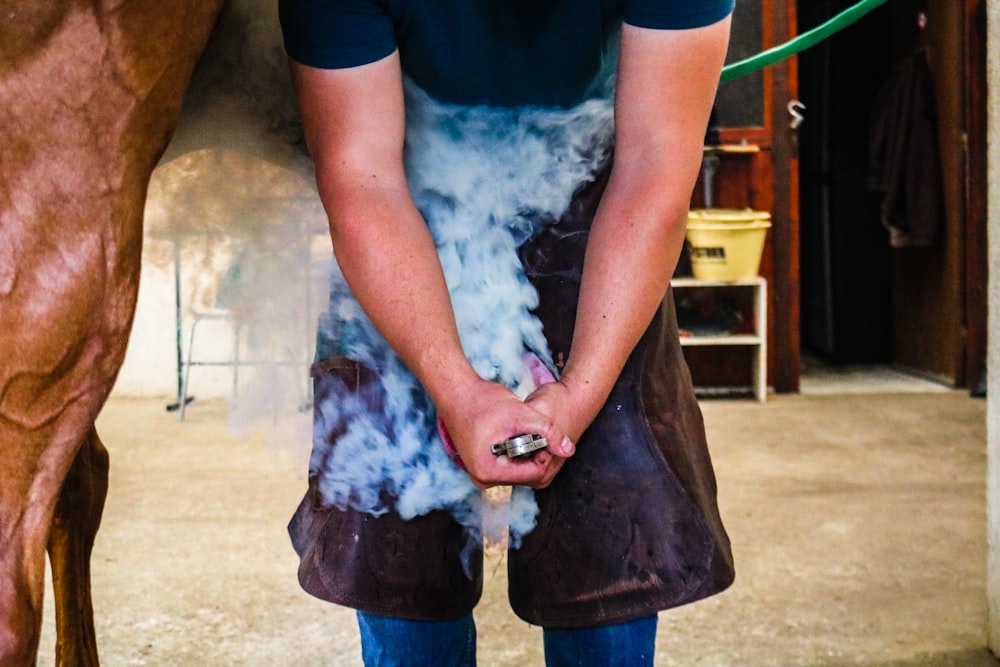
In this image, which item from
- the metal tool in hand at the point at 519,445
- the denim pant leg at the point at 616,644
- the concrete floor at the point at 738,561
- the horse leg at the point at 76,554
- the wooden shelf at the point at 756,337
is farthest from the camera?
the wooden shelf at the point at 756,337

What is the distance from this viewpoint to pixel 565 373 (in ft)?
3.00

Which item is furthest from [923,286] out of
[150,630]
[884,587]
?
[150,630]

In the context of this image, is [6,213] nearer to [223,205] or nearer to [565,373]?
[565,373]

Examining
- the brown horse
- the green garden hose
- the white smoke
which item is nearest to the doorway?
the green garden hose

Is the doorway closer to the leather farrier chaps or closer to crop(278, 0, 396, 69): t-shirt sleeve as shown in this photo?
the leather farrier chaps

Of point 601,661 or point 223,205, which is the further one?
point 223,205

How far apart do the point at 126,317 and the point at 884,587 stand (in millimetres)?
1816

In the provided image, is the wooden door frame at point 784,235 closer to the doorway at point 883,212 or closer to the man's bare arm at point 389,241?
the doorway at point 883,212

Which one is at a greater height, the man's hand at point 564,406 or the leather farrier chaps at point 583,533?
the man's hand at point 564,406

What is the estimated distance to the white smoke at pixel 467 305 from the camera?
1055 mm

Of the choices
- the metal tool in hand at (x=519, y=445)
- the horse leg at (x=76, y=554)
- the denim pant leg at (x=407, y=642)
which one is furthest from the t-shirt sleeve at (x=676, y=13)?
the horse leg at (x=76, y=554)

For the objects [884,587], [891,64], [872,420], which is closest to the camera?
[884,587]

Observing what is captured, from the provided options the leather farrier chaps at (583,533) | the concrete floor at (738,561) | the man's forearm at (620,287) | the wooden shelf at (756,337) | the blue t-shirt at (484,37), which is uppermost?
the blue t-shirt at (484,37)

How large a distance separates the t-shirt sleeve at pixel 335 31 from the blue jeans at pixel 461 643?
0.55 m
